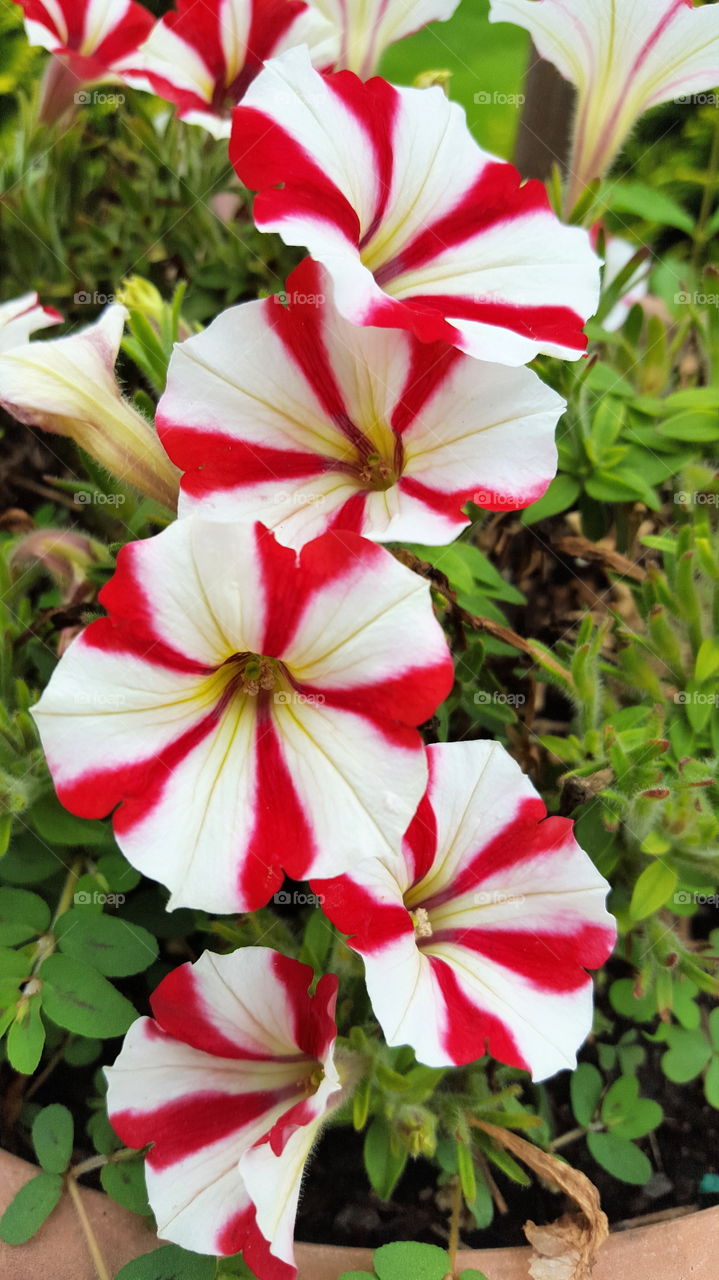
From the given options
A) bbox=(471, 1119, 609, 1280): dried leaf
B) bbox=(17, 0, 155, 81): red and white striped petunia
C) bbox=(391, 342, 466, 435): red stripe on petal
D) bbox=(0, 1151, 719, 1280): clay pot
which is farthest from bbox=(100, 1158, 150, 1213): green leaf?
bbox=(17, 0, 155, 81): red and white striped petunia

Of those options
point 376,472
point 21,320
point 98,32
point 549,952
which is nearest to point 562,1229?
point 549,952

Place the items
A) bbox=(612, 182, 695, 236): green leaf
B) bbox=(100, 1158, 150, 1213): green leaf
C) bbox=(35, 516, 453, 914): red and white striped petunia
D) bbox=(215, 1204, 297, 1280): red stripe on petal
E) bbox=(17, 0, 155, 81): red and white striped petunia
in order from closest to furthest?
bbox=(35, 516, 453, 914): red and white striped petunia, bbox=(215, 1204, 297, 1280): red stripe on petal, bbox=(100, 1158, 150, 1213): green leaf, bbox=(17, 0, 155, 81): red and white striped petunia, bbox=(612, 182, 695, 236): green leaf

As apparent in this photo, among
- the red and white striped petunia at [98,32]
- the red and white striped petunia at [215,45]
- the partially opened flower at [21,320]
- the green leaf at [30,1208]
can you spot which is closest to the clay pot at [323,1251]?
the green leaf at [30,1208]

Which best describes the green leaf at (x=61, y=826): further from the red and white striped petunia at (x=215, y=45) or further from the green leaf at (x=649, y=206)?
the green leaf at (x=649, y=206)

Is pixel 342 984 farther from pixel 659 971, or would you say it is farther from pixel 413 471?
pixel 413 471

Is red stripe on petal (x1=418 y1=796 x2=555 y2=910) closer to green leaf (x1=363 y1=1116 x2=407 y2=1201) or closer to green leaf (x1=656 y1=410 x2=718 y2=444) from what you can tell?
green leaf (x1=363 y1=1116 x2=407 y2=1201)

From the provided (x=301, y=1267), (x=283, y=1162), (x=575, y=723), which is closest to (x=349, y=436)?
(x=575, y=723)
